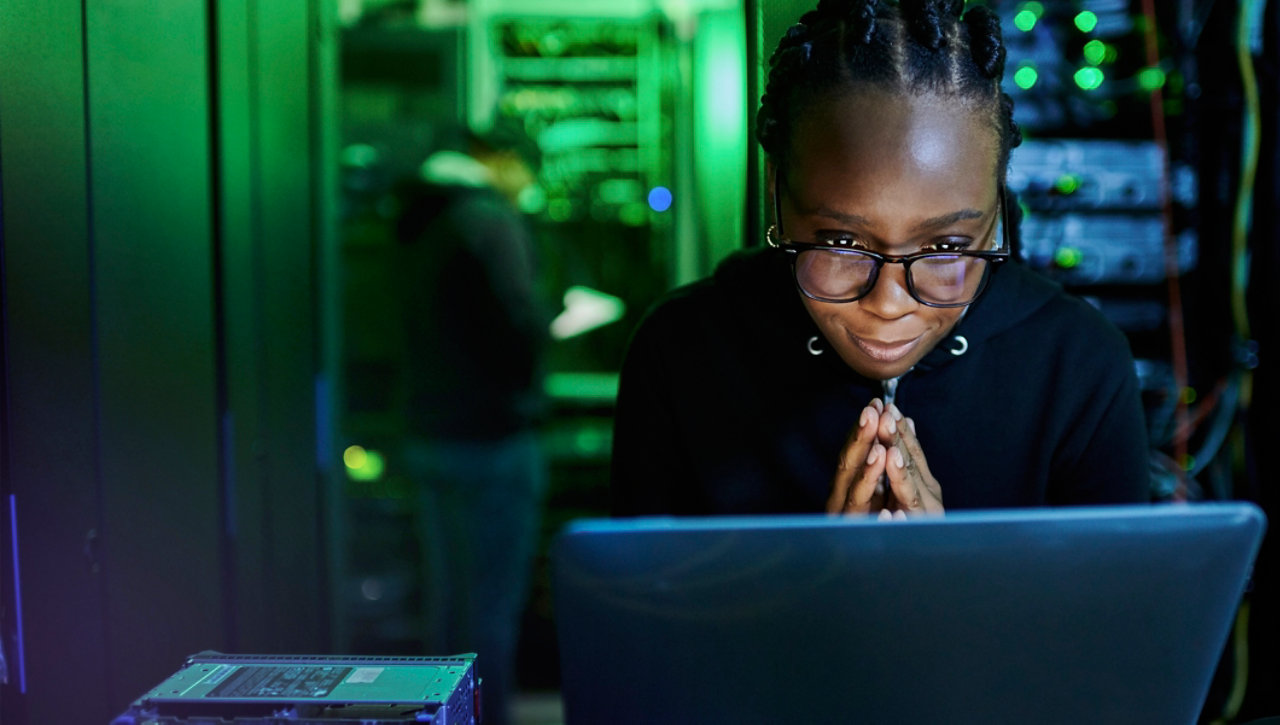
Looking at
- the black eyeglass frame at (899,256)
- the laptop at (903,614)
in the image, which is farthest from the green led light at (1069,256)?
the laptop at (903,614)

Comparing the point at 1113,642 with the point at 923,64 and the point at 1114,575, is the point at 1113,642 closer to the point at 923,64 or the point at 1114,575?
Result: the point at 1114,575

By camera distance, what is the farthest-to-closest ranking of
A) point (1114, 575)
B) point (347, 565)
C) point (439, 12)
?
point (439, 12), point (347, 565), point (1114, 575)

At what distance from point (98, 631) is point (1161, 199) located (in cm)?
210

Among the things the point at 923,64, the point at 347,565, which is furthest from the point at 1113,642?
the point at 347,565

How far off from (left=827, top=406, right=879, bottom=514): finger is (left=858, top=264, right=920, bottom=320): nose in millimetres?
88

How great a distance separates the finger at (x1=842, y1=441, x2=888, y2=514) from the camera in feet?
2.49

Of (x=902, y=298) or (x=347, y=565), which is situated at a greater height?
(x=902, y=298)

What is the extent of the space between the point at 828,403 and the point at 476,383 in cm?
148

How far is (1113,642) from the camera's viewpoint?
1.71ft

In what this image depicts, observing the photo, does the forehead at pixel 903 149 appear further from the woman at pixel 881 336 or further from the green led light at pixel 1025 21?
the green led light at pixel 1025 21

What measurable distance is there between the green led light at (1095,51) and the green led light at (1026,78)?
12 cm

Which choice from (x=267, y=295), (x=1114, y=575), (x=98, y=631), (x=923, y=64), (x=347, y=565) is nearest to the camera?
(x=1114, y=575)

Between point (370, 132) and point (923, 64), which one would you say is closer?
point (923, 64)

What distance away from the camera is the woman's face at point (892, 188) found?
0.75 meters
